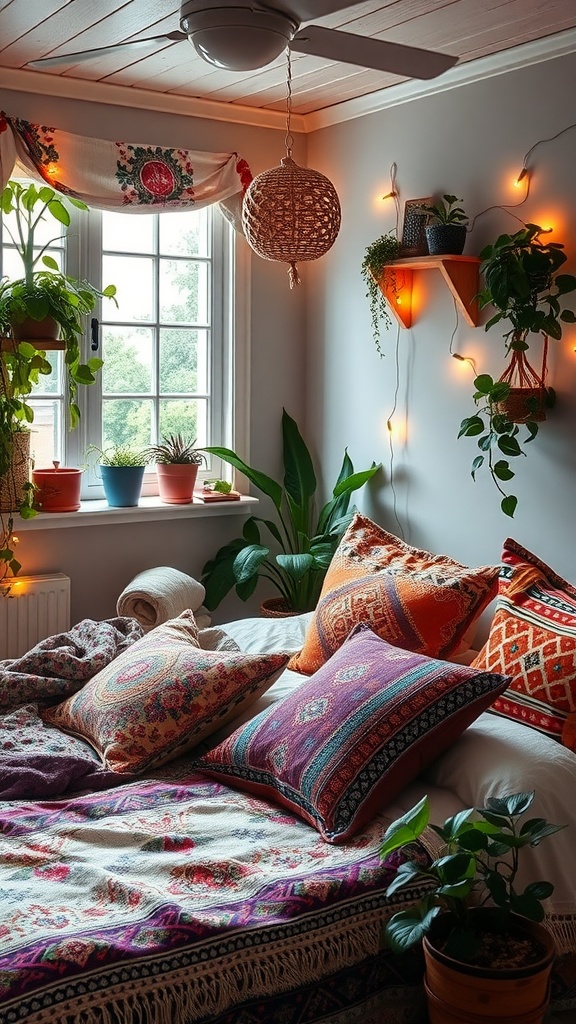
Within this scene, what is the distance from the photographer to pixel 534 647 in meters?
2.55

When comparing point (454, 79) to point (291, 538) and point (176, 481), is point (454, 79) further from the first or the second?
point (291, 538)

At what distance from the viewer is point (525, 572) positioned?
9.11 ft

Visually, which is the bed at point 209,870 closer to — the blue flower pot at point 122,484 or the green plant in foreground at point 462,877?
the green plant in foreground at point 462,877

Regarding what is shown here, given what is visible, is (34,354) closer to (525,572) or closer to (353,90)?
(353,90)

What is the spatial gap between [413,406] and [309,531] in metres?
0.89

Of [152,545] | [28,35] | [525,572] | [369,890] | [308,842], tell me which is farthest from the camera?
[152,545]

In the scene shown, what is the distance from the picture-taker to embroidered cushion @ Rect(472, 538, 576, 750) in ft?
7.97

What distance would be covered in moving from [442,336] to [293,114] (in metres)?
1.29

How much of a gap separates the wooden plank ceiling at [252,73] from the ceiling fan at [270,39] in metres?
0.46

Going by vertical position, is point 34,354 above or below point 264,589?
above

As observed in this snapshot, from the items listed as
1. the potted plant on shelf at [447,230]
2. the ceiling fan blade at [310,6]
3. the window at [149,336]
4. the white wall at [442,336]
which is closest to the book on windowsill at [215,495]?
the window at [149,336]

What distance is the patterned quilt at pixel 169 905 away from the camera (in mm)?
1649

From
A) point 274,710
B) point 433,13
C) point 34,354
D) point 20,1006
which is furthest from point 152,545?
point 20,1006

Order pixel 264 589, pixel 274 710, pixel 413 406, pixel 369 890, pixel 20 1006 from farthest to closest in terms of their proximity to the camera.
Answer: pixel 264 589 → pixel 413 406 → pixel 274 710 → pixel 369 890 → pixel 20 1006
